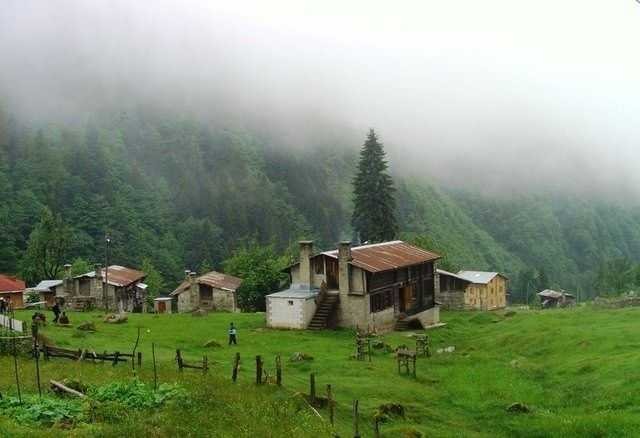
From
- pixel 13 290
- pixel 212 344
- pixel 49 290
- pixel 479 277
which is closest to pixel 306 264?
→ pixel 212 344

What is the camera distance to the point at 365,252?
2232 inches

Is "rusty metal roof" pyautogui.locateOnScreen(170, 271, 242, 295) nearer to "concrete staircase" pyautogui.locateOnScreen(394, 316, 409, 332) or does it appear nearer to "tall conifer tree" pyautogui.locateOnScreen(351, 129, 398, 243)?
"tall conifer tree" pyautogui.locateOnScreen(351, 129, 398, 243)

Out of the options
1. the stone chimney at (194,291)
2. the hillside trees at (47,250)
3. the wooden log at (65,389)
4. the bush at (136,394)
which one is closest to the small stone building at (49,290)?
the stone chimney at (194,291)

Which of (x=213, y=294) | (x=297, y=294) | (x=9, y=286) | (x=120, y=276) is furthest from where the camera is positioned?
(x=120, y=276)

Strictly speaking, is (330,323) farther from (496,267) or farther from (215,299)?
(496,267)

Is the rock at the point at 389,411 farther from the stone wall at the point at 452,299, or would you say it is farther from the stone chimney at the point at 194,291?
the stone wall at the point at 452,299

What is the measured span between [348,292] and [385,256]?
6.10m

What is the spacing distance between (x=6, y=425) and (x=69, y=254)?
12250cm

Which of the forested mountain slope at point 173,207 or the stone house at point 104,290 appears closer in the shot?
the stone house at point 104,290

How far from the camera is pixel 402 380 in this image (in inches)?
1345

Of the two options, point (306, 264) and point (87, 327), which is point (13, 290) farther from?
point (306, 264)

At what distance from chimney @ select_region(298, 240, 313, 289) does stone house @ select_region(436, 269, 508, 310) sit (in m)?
26.6

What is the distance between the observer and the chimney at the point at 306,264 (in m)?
55.4

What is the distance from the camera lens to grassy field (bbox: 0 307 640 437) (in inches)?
853
